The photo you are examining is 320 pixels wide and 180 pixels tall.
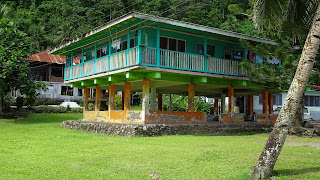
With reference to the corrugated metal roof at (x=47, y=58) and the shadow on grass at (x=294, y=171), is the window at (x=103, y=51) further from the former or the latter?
the corrugated metal roof at (x=47, y=58)

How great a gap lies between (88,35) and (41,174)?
12.7 m

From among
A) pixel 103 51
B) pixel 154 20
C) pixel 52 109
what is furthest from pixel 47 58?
pixel 154 20

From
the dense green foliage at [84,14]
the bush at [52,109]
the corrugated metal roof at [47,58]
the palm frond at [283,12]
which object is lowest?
the bush at [52,109]

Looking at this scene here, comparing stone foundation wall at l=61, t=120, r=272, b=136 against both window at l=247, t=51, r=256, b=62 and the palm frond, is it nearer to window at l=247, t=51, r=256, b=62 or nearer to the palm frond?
window at l=247, t=51, r=256, b=62

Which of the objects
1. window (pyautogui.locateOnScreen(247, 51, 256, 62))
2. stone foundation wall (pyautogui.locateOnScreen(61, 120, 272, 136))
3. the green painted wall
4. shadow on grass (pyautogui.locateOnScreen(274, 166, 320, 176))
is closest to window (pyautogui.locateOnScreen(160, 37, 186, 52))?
the green painted wall

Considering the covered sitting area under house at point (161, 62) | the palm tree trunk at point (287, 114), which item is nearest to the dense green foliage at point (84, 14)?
the covered sitting area under house at point (161, 62)

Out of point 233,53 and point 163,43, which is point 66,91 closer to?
point 233,53

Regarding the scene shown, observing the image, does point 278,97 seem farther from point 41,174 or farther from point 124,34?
point 41,174

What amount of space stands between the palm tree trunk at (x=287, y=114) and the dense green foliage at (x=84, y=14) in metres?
36.1

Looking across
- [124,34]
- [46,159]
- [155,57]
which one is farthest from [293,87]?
[124,34]

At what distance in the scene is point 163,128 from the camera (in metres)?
14.8

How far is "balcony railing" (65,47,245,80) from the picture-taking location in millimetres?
15055

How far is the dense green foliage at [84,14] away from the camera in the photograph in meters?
46.3

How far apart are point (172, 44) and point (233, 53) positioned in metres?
4.62
